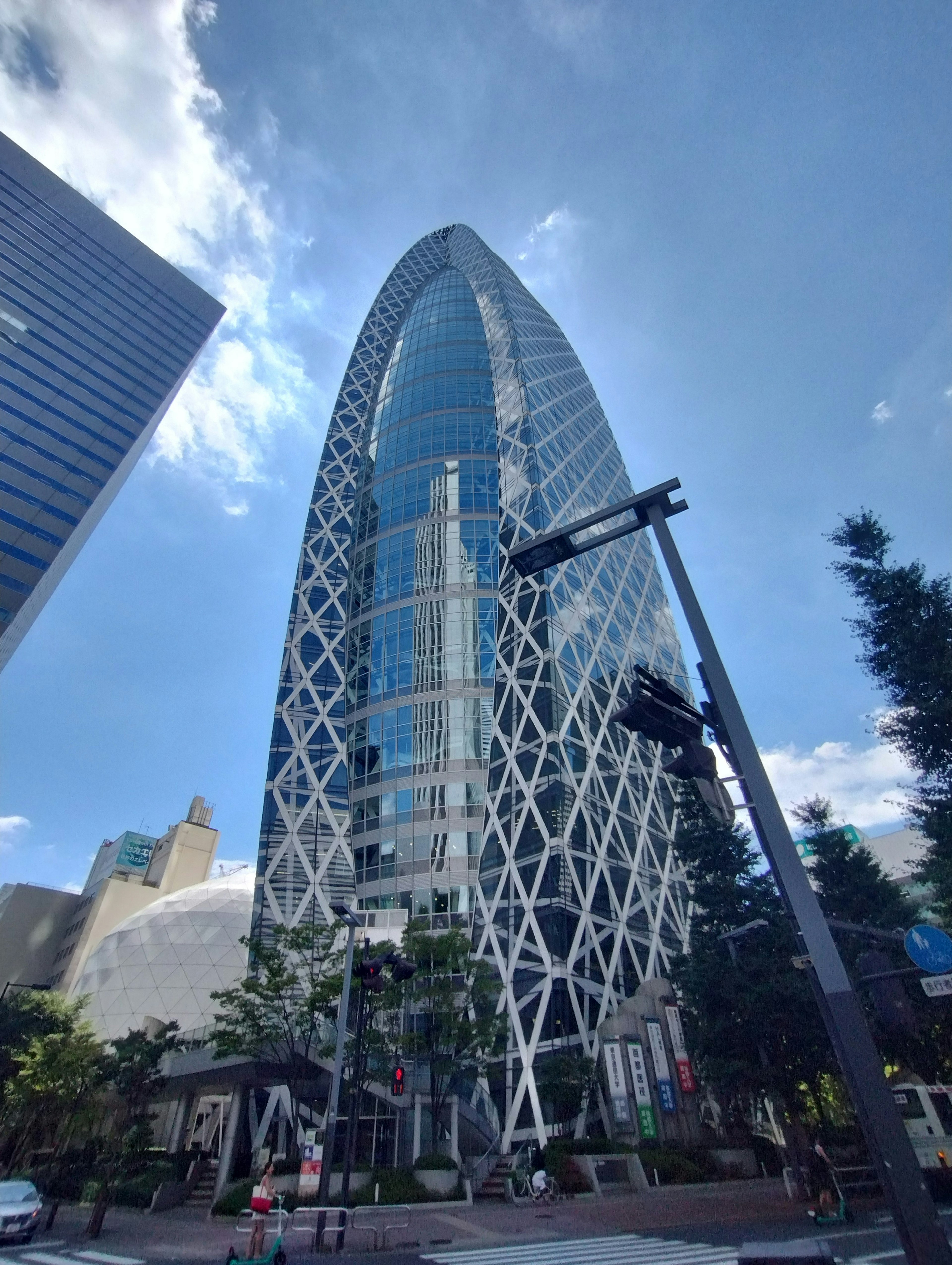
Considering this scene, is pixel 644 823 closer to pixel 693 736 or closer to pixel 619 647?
pixel 619 647

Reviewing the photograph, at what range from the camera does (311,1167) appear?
16.8 meters

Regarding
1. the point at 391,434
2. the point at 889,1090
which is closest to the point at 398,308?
the point at 391,434

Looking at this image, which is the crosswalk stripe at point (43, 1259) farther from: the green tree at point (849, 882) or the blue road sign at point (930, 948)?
the green tree at point (849, 882)

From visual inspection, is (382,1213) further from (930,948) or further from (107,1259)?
(930,948)

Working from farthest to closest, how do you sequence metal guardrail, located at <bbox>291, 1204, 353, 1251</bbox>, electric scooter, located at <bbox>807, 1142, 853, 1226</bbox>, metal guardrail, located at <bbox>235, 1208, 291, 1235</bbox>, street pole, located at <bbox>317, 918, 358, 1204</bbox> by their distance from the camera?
metal guardrail, located at <bbox>235, 1208, 291, 1235</bbox>, electric scooter, located at <bbox>807, 1142, 853, 1226</bbox>, street pole, located at <bbox>317, 918, 358, 1204</bbox>, metal guardrail, located at <bbox>291, 1204, 353, 1251</bbox>

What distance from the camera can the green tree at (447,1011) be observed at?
89.0 feet

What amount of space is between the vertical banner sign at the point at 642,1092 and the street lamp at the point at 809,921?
29.3m

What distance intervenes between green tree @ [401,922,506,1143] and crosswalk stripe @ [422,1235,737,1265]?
12641mm

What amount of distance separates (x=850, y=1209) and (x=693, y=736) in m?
19.5

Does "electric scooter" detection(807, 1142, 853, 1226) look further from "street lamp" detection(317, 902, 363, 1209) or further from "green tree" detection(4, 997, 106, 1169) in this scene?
"green tree" detection(4, 997, 106, 1169)

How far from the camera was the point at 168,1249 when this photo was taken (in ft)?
49.5

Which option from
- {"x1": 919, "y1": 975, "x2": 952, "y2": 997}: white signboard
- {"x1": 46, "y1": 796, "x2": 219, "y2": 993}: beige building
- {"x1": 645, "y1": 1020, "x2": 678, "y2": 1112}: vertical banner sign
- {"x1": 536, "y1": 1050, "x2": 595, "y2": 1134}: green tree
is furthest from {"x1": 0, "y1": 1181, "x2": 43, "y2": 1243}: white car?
{"x1": 46, "y1": 796, "x2": 219, "y2": 993}: beige building

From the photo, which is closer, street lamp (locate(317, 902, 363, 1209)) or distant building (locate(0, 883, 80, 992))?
street lamp (locate(317, 902, 363, 1209))

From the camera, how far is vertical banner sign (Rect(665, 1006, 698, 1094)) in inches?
1352
